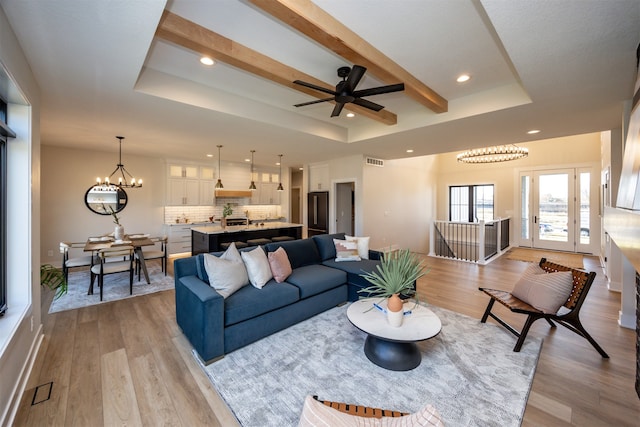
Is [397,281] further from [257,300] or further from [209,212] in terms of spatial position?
[209,212]

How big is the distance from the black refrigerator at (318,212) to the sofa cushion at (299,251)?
133 inches

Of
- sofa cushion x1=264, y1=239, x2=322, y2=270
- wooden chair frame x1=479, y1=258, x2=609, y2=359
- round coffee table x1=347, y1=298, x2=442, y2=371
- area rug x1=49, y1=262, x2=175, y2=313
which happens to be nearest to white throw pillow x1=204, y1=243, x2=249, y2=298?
sofa cushion x1=264, y1=239, x2=322, y2=270

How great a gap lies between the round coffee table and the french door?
7.51 metres

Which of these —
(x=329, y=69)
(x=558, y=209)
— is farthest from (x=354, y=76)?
(x=558, y=209)

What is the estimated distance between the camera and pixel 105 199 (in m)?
6.25

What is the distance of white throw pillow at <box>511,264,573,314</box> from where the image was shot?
2.52m

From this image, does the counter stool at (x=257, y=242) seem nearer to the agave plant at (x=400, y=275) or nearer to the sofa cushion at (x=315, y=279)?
the sofa cushion at (x=315, y=279)

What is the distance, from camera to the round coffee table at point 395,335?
2156 millimetres

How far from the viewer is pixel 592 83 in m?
2.58

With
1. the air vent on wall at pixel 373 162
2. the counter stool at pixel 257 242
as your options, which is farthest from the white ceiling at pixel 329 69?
the counter stool at pixel 257 242

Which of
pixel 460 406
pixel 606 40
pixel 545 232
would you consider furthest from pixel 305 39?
pixel 545 232

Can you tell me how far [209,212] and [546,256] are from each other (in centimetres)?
926

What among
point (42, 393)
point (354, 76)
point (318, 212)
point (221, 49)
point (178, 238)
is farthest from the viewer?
point (318, 212)

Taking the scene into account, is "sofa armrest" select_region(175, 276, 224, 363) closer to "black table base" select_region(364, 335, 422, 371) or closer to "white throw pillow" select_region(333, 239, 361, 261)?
"black table base" select_region(364, 335, 422, 371)
